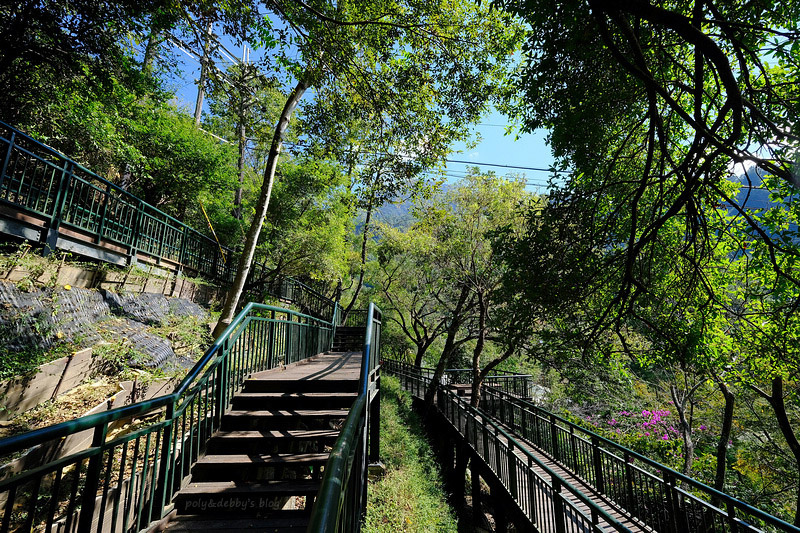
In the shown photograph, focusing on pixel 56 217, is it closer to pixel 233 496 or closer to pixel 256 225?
pixel 256 225

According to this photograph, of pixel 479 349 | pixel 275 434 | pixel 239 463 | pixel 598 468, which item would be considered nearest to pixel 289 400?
pixel 275 434

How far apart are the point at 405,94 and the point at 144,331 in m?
6.52

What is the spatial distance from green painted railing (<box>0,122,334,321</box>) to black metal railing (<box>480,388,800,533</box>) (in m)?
10.8

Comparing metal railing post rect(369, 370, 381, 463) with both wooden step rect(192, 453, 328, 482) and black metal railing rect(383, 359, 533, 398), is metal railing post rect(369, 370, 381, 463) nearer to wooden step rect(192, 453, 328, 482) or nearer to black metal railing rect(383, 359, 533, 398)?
wooden step rect(192, 453, 328, 482)

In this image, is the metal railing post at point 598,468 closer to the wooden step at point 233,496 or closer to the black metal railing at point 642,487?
the black metal railing at point 642,487

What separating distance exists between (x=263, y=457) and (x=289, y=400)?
94 centimetres

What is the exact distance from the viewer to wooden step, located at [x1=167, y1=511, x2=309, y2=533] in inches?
118

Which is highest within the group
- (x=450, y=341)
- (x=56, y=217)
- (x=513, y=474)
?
(x=56, y=217)

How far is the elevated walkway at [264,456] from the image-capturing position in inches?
126

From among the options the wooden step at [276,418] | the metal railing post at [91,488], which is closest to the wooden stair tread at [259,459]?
the wooden step at [276,418]

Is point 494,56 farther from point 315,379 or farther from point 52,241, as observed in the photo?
point 52,241

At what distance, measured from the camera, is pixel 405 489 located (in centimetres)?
737

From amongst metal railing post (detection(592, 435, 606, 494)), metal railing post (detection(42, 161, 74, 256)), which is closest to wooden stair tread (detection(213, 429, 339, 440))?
metal railing post (detection(42, 161, 74, 256))

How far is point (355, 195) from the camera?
7.52m
